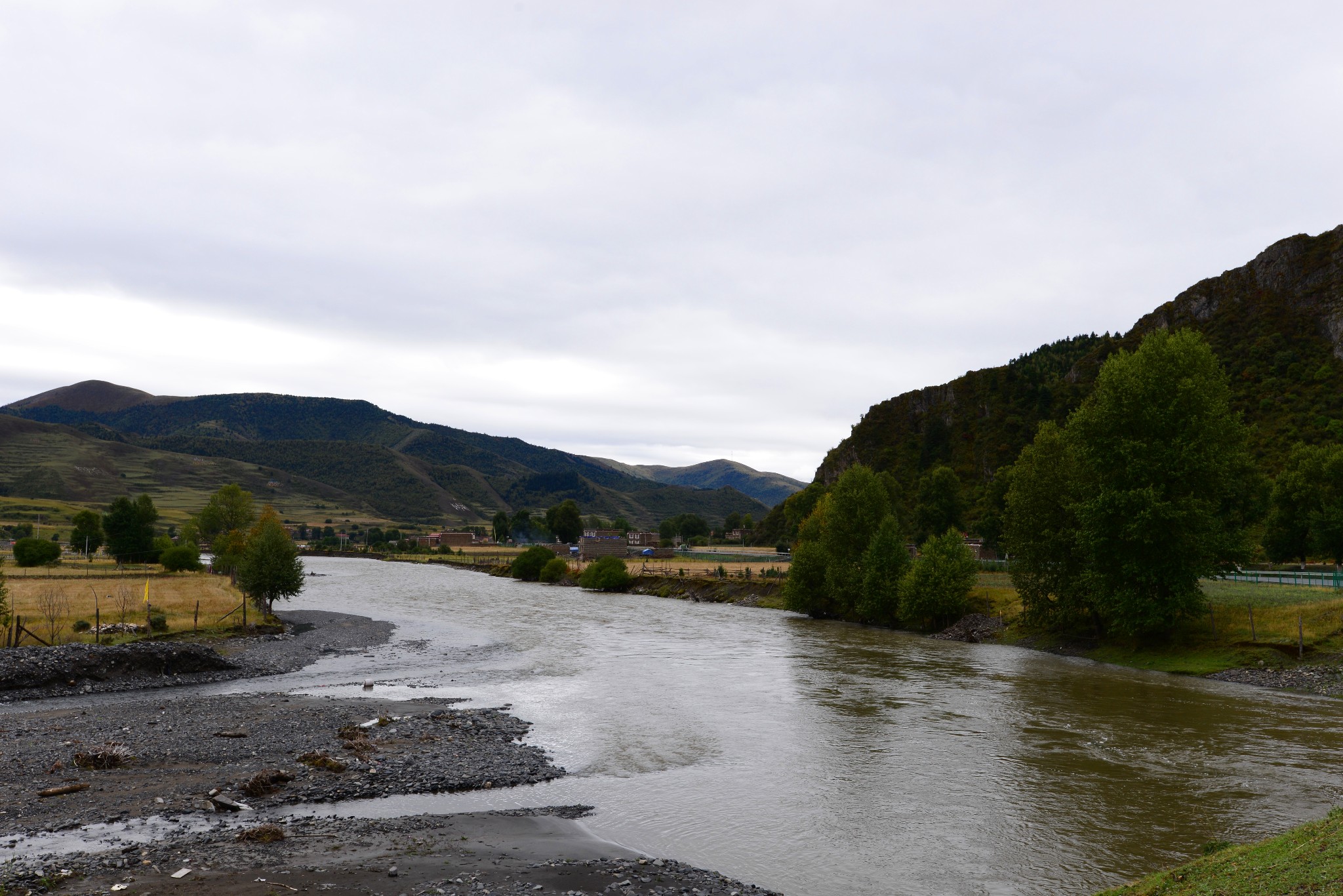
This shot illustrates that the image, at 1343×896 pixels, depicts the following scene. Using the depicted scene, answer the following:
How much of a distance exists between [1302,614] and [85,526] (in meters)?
167

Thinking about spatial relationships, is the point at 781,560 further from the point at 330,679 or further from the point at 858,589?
the point at 330,679

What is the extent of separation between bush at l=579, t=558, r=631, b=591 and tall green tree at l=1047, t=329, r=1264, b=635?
269 feet

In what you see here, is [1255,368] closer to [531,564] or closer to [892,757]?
[531,564]

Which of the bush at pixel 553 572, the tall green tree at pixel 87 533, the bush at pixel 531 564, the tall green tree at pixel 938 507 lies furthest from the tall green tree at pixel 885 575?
the tall green tree at pixel 87 533

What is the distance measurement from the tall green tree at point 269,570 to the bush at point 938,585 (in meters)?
50.8

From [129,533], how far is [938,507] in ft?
391

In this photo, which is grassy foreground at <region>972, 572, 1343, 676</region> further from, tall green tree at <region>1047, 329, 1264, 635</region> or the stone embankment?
the stone embankment

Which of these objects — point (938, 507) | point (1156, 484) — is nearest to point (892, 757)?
point (1156, 484)

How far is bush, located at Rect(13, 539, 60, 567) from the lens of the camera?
317ft

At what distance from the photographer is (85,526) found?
447 ft

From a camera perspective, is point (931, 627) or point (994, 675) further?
point (931, 627)

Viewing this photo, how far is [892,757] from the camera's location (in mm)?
26422

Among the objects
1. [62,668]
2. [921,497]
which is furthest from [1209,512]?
[921,497]

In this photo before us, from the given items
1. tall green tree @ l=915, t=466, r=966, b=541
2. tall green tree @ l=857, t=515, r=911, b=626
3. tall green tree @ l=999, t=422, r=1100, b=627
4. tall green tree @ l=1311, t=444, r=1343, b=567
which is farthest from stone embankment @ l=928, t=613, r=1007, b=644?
tall green tree @ l=915, t=466, r=966, b=541
